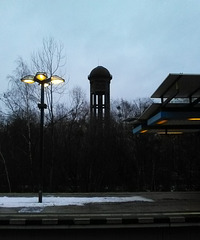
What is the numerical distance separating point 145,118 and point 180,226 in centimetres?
476

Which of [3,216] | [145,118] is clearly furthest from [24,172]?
[3,216]

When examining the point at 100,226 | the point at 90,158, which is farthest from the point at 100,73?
the point at 100,226

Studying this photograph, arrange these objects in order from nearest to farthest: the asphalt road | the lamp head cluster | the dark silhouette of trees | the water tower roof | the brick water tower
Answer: the asphalt road < the lamp head cluster < the dark silhouette of trees < the brick water tower < the water tower roof

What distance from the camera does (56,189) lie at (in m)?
24.4

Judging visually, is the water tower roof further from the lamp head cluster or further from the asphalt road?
the asphalt road

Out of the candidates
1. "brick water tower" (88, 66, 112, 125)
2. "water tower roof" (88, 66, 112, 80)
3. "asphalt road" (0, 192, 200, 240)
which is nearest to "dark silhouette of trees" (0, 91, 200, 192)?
"brick water tower" (88, 66, 112, 125)

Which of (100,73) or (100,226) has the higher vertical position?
(100,73)

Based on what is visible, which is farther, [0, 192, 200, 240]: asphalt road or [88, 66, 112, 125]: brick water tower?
[88, 66, 112, 125]: brick water tower

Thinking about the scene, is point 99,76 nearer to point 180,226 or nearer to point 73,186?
point 73,186

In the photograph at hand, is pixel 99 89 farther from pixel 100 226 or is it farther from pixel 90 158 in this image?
pixel 100 226

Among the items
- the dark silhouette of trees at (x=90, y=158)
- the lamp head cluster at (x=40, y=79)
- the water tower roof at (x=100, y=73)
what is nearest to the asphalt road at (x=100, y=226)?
the lamp head cluster at (x=40, y=79)

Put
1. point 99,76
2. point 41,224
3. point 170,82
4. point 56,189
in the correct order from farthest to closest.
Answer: point 99,76 → point 56,189 → point 170,82 → point 41,224

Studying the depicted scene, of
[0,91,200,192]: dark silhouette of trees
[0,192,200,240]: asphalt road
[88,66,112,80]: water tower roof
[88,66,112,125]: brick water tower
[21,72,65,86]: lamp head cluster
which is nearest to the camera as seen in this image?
[0,192,200,240]: asphalt road

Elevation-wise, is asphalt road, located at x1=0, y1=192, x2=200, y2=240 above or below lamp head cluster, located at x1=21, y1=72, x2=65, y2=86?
below
